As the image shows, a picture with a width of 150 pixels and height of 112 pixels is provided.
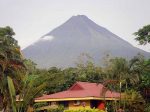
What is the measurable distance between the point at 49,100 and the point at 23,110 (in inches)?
694

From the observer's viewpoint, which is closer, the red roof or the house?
the house

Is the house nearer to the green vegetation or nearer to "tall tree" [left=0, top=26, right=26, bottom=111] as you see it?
the green vegetation

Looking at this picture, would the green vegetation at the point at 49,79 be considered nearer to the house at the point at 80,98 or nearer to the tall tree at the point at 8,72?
the tall tree at the point at 8,72

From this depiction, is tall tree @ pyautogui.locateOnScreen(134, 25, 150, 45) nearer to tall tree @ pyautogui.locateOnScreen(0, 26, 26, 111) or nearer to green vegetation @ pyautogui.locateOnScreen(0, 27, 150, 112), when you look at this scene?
green vegetation @ pyautogui.locateOnScreen(0, 27, 150, 112)

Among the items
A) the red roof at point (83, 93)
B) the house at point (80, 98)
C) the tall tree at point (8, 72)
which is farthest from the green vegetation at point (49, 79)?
the house at point (80, 98)

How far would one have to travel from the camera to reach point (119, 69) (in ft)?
107

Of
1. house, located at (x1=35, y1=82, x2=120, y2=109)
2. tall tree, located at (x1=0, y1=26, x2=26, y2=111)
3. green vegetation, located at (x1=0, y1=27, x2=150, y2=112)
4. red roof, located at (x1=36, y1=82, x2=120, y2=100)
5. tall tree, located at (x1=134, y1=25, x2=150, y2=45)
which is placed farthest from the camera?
tall tree, located at (x1=134, y1=25, x2=150, y2=45)

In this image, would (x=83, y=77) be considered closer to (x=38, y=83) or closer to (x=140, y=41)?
(x=140, y=41)

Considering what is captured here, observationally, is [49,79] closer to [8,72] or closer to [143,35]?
[8,72]

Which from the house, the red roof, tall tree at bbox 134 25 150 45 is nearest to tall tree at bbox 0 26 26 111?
the house

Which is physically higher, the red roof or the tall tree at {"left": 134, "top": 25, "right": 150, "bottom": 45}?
the tall tree at {"left": 134, "top": 25, "right": 150, "bottom": 45}

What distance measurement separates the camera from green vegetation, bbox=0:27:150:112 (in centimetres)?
1456

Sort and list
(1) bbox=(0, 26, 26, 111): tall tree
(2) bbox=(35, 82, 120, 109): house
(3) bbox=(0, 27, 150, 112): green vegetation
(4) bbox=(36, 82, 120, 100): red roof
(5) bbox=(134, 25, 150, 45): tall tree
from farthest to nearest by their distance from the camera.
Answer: (5) bbox=(134, 25, 150, 45): tall tree
(4) bbox=(36, 82, 120, 100): red roof
(2) bbox=(35, 82, 120, 109): house
(1) bbox=(0, 26, 26, 111): tall tree
(3) bbox=(0, 27, 150, 112): green vegetation

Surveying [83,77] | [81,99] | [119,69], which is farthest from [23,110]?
[83,77]
